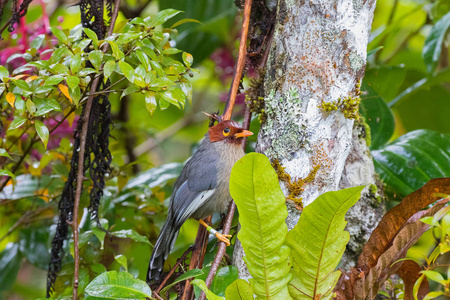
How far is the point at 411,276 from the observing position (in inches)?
53.1

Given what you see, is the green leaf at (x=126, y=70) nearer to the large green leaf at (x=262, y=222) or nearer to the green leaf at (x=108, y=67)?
the green leaf at (x=108, y=67)

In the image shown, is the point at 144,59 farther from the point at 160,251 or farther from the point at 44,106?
the point at 160,251

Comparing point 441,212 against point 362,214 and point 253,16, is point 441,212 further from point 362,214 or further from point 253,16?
point 253,16

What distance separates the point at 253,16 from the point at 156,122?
206 centimetres

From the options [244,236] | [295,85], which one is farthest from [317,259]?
[295,85]

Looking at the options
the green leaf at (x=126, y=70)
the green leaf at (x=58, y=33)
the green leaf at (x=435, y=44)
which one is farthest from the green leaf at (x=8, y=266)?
the green leaf at (x=435, y=44)

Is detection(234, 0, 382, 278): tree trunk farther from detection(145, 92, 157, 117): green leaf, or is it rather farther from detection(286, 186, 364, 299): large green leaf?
detection(145, 92, 157, 117): green leaf

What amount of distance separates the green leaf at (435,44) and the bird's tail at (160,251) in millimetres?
1480

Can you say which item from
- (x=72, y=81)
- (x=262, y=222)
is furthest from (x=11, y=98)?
(x=262, y=222)

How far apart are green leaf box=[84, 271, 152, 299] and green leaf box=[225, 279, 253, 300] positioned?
0.71 ft

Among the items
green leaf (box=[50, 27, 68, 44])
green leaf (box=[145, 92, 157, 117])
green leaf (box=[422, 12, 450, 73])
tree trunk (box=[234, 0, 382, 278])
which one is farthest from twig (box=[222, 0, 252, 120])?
green leaf (box=[422, 12, 450, 73])

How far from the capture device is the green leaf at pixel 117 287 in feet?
3.88

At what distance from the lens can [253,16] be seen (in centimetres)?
177

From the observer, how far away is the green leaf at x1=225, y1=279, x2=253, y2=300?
114cm
